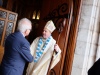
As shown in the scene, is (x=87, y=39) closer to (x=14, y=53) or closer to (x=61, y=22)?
(x=61, y=22)

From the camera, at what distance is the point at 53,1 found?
3.21 meters

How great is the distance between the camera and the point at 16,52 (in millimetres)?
2217

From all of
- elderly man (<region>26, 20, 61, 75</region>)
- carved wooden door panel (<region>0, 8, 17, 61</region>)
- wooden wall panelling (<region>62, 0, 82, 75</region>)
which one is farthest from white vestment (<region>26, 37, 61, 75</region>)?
carved wooden door panel (<region>0, 8, 17, 61</region>)

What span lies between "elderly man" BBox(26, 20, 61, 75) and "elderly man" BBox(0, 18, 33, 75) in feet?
1.43

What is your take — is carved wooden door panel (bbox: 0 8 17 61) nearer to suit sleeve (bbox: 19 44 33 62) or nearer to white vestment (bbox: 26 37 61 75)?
white vestment (bbox: 26 37 61 75)

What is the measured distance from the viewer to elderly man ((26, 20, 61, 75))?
8.82ft

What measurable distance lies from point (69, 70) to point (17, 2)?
2119mm

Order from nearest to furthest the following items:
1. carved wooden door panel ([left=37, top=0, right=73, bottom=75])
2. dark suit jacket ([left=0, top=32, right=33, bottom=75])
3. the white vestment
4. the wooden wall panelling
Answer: dark suit jacket ([left=0, top=32, right=33, bottom=75]) < the white vestment < carved wooden door panel ([left=37, top=0, right=73, bottom=75]) < the wooden wall panelling

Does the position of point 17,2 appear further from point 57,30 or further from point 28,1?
point 57,30

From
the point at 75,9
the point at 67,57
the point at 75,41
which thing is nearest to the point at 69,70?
the point at 67,57

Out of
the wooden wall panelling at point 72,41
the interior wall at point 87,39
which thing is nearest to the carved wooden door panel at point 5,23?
the wooden wall panelling at point 72,41

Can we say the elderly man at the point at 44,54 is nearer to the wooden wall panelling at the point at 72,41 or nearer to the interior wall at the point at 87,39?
the wooden wall panelling at the point at 72,41

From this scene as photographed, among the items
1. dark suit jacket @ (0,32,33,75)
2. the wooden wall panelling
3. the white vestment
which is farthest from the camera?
the wooden wall panelling

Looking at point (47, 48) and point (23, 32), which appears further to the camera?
point (47, 48)
